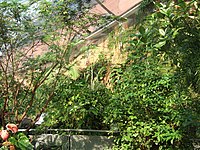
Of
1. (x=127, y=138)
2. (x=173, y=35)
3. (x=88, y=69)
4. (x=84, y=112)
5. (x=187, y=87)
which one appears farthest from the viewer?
(x=88, y=69)

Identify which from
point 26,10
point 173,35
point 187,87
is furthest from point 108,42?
point 173,35

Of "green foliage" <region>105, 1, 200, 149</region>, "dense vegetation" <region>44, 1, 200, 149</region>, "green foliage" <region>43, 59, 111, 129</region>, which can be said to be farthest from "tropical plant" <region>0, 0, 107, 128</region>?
"green foliage" <region>105, 1, 200, 149</region>

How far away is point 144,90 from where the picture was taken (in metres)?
4.12

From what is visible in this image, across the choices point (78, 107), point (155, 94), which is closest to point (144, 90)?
point (155, 94)

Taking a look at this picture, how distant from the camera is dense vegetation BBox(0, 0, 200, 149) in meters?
2.77

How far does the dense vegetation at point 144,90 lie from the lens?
2.77 m

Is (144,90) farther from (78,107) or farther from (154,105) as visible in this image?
(78,107)

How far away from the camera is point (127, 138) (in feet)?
12.8

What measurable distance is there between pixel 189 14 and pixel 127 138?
181 centimetres

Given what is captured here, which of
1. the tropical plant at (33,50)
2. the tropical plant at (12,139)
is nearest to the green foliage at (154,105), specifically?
the tropical plant at (33,50)

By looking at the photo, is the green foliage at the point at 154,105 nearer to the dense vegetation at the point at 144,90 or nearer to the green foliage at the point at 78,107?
the dense vegetation at the point at 144,90

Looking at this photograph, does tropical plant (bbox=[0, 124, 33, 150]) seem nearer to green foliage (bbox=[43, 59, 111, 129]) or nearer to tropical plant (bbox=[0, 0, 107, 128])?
tropical plant (bbox=[0, 0, 107, 128])

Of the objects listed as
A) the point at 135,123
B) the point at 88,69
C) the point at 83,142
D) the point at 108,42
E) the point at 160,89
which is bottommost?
the point at 83,142

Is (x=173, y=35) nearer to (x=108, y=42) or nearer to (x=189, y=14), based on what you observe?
(x=189, y=14)
